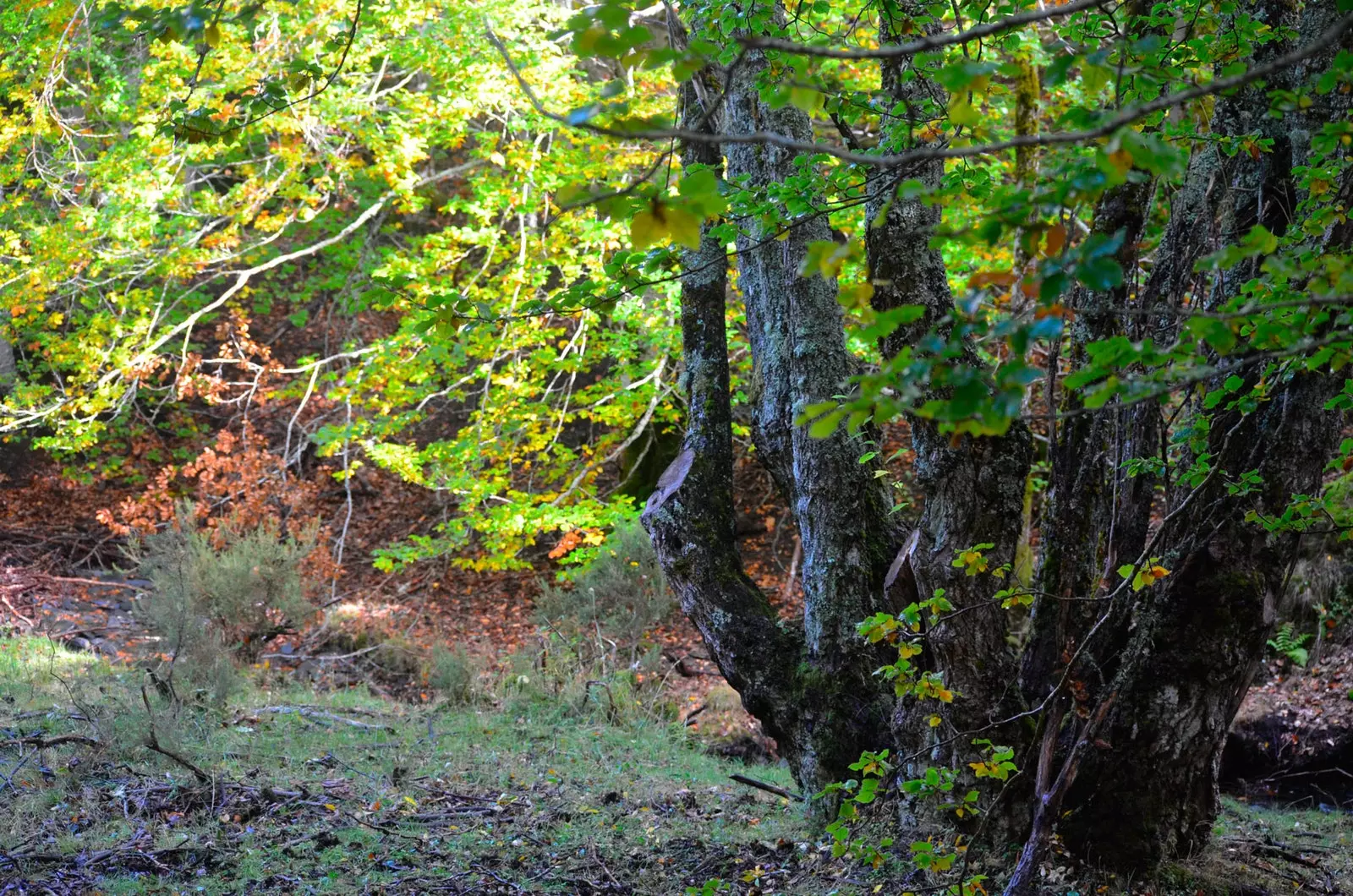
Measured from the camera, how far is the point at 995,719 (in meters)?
3.43

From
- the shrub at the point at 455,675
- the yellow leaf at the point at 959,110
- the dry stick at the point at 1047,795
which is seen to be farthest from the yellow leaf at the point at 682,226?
the shrub at the point at 455,675

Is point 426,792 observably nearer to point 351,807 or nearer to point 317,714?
point 351,807

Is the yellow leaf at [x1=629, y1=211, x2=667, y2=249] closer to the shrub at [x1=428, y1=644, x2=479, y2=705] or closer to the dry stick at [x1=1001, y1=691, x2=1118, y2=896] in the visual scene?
the dry stick at [x1=1001, y1=691, x2=1118, y2=896]

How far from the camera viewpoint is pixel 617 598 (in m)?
8.77

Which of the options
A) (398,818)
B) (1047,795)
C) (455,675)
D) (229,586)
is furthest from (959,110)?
(229,586)

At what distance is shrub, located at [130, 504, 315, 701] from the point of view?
701 centimetres

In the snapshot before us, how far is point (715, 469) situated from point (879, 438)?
77 centimetres

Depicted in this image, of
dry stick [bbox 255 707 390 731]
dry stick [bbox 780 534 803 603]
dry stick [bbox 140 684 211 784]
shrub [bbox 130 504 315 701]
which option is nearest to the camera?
dry stick [bbox 140 684 211 784]

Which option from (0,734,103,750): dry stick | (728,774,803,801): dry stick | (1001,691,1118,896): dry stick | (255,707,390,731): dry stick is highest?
(1001,691,1118,896): dry stick

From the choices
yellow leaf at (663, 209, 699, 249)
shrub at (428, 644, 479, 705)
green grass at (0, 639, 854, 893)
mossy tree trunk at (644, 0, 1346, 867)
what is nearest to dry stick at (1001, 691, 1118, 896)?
mossy tree trunk at (644, 0, 1346, 867)

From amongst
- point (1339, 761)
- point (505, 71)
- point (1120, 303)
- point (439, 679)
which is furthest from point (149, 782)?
point (1339, 761)

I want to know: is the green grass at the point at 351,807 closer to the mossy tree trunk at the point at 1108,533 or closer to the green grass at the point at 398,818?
the green grass at the point at 398,818

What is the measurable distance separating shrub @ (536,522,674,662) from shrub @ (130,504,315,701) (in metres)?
2.08

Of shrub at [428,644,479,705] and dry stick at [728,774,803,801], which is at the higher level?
dry stick at [728,774,803,801]
